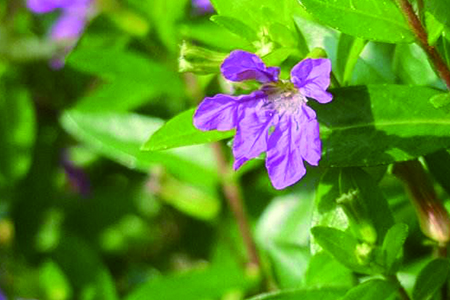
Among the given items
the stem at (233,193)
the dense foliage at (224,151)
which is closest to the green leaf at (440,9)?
A: the dense foliage at (224,151)

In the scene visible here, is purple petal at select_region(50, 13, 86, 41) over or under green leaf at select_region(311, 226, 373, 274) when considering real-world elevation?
under

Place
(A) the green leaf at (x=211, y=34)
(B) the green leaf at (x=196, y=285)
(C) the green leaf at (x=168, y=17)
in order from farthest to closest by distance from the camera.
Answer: (C) the green leaf at (x=168, y=17)
(B) the green leaf at (x=196, y=285)
(A) the green leaf at (x=211, y=34)

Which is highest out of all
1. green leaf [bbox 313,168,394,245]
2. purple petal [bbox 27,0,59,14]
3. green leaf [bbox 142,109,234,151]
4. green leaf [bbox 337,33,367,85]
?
green leaf [bbox 337,33,367,85]

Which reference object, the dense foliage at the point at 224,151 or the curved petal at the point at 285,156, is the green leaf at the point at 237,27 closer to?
the dense foliage at the point at 224,151

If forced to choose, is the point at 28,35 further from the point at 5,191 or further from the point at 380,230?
the point at 380,230

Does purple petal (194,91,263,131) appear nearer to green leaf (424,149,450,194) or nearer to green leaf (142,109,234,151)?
green leaf (142,109,234,151)

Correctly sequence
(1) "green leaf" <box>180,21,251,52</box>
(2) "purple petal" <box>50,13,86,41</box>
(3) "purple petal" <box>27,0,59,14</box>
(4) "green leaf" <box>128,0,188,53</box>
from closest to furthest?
(1) "green leaf" <box>180,21,251,52</box>, (4) "green leaf" <box>128,0,188,53</box>, (3) "purple petal" <box>27,0,59,14</box>, (2) "purple petal" <box>50,13,86,41</box>

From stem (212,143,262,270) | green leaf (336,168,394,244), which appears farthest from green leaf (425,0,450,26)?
stem (212,143,262,270)

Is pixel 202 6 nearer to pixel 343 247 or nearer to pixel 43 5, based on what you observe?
pixel 43 5
